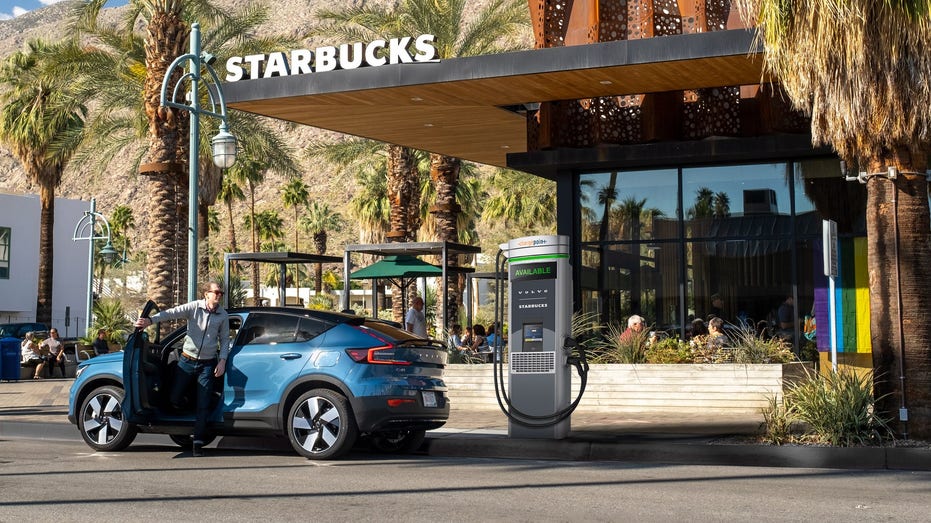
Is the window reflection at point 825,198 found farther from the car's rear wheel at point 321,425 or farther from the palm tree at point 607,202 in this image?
the car's rear wheel at point 321,425

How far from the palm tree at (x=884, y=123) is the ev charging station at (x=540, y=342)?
10.4ft

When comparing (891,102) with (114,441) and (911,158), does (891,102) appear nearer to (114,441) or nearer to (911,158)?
(911,158)

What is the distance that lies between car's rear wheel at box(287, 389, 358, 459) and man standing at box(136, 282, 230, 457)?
1006 millimetres

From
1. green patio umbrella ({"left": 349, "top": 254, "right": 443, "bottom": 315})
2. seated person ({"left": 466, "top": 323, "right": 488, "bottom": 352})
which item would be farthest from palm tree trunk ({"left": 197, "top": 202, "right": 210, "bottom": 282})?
seated person ({"left": 466, "top": 323, "right": 488, "bottom": 352})

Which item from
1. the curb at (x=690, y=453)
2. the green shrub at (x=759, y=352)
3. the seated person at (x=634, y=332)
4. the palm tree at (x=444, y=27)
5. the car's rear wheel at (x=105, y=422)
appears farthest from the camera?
the palm tree at (x=444, y=27)

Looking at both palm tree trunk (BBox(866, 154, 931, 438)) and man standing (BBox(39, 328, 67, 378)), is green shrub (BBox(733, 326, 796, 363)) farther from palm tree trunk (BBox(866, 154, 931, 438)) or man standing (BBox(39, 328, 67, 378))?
man standing (BBox(39, 328, 67, 378))

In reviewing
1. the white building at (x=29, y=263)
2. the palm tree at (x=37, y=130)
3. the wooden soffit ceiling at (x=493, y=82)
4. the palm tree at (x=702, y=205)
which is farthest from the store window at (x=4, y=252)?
the palm tree at (x=702, y=205)

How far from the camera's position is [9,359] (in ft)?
93.7

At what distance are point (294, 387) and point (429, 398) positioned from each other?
144cm

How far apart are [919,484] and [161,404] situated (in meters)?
7.81

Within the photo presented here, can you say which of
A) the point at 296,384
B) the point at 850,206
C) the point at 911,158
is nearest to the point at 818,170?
the point at 850,206

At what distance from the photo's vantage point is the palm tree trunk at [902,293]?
12.1 m

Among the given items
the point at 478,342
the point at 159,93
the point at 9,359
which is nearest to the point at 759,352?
the point at 478,342

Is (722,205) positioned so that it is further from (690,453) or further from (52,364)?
(52,364)
